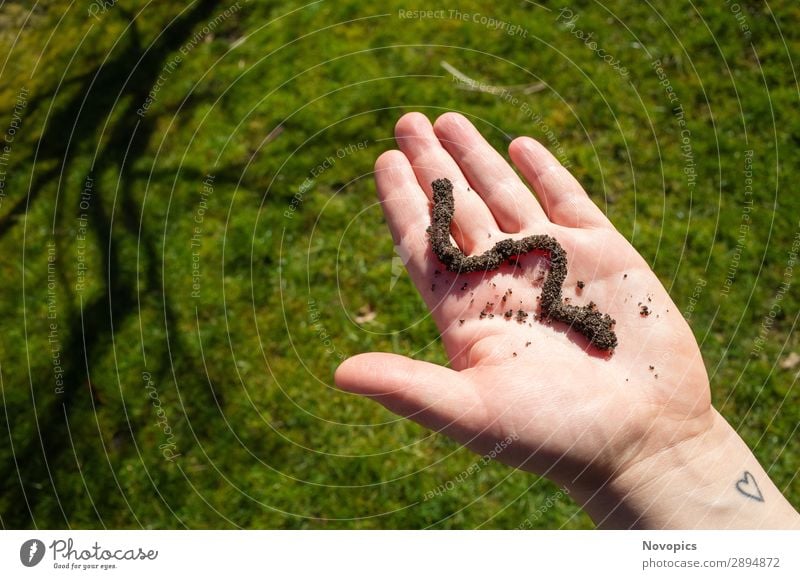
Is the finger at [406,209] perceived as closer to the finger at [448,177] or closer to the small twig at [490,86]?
the finger at [448,177]

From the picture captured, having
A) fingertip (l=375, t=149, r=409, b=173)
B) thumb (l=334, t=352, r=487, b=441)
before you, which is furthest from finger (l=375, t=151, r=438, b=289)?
thumb (l=334, t=352, r=487, b=441)

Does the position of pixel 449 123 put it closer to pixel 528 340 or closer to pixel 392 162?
pixel 392 162

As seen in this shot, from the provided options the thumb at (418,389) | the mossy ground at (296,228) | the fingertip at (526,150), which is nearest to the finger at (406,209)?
the fingertip at (526,150)

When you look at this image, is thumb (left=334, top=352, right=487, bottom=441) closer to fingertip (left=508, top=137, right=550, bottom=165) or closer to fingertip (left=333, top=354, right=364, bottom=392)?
fingertip (left=333, top=354, right=364, bottom=392)
